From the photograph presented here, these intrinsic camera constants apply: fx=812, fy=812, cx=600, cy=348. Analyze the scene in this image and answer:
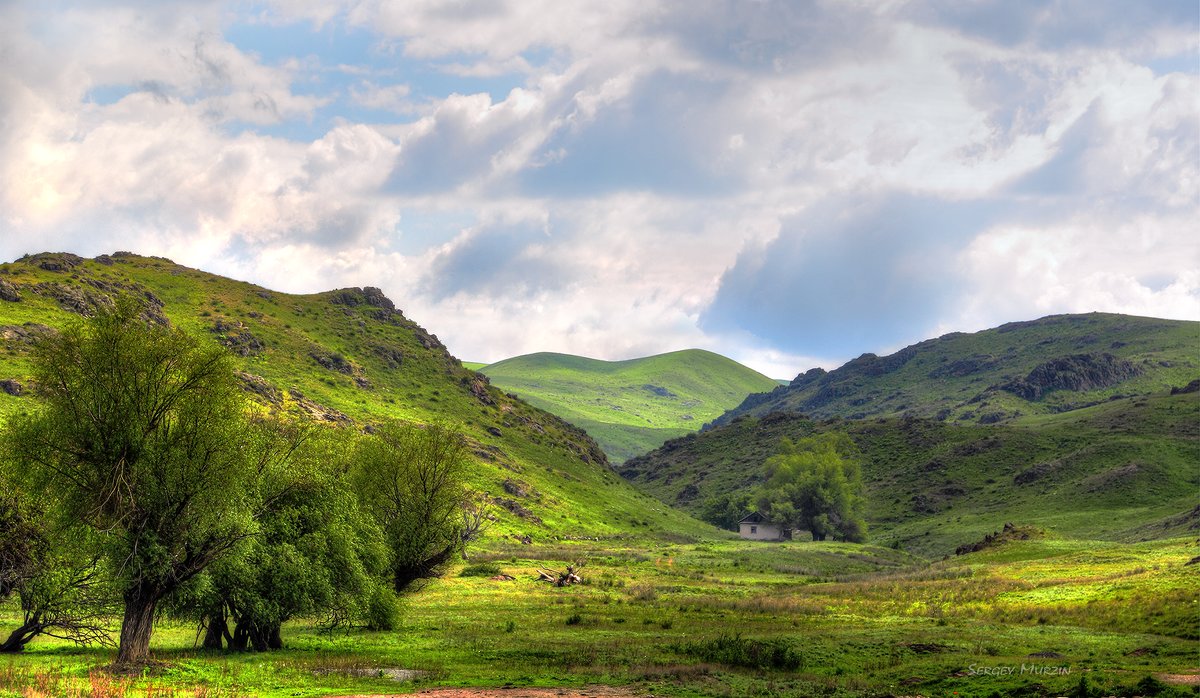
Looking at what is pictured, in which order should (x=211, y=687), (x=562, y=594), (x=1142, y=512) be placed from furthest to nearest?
(x=1142, y=512)
(x=562, y=594)
(x=211, y=687)

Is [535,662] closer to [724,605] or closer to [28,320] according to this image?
[724,605]

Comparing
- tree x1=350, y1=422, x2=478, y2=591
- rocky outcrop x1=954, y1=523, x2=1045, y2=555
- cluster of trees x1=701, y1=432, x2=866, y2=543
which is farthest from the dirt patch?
cluster of trees x1=701, y1=432, x2=866, y2=543

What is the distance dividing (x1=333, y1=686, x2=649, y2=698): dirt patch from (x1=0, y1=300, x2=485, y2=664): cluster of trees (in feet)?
37.2

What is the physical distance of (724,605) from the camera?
67688mm

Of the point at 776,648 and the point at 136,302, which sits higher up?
the point at 136,302

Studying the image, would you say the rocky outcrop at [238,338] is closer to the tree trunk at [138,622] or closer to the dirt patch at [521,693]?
the tree trunk at [138,622]

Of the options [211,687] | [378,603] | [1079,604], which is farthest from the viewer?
[1079,604]

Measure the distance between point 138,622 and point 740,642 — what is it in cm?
2855

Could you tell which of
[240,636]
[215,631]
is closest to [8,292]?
[215,631]

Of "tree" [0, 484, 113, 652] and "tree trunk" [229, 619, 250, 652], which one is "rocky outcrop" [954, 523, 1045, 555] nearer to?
"tree trunk" [229, 619, 250, 652]

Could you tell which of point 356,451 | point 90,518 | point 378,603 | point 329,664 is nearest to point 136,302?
point 90,518

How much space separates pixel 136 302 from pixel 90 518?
31.3 feet

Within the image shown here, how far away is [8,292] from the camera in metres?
156

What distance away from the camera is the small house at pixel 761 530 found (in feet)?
590
